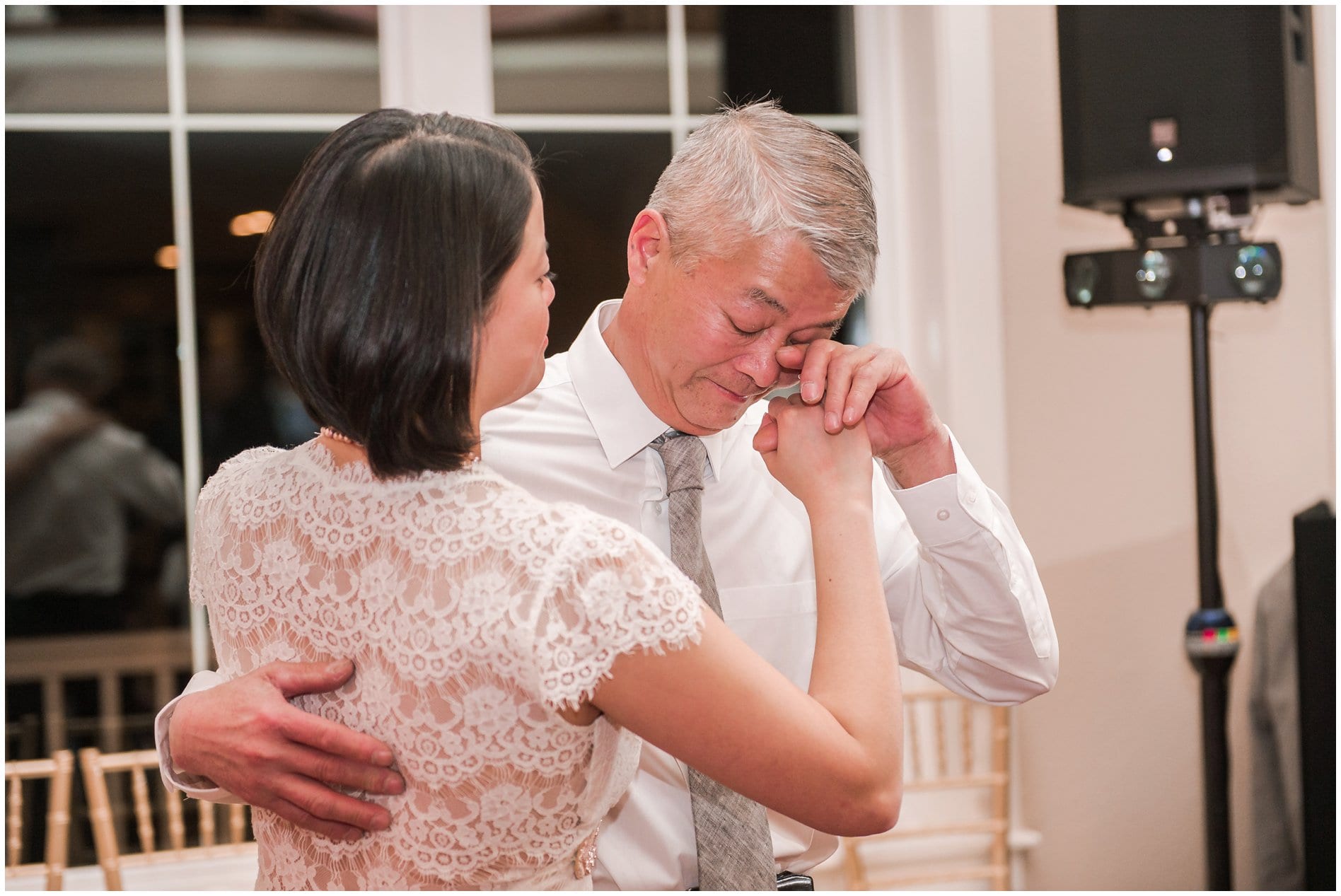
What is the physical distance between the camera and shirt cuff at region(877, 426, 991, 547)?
143cm

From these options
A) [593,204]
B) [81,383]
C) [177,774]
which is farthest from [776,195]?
[81,383]

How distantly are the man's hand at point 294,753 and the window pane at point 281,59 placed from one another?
86.3 inches

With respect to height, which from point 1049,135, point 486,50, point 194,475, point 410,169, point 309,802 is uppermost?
point 486,50

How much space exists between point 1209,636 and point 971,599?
1478mm

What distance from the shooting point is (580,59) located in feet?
10.1

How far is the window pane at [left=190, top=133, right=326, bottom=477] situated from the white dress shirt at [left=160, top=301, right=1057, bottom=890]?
1504 millimetres

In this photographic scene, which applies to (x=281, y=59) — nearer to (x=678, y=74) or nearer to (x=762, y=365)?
(x=678, y=74)

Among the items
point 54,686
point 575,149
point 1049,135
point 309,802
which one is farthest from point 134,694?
point 1049,135

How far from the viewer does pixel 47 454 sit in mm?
2848

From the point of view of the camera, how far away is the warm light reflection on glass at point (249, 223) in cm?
288

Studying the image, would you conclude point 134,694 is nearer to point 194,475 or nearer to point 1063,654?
point 194,475

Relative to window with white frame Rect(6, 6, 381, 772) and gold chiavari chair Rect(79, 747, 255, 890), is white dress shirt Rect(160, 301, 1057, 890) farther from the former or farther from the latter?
window with white frame Rect(6, 6, 381, 772)

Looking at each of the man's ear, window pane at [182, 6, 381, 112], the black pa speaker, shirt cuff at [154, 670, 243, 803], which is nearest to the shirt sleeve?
the man's ear

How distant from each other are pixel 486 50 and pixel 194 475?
1263mm
